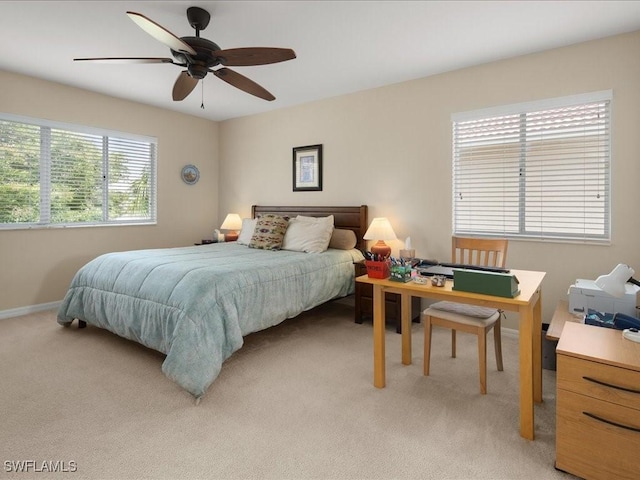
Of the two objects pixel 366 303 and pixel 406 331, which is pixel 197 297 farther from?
pixel 366 303

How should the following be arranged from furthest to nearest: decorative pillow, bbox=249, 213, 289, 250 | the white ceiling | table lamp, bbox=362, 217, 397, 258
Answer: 1. decorative pillow, bbox=249, 213, 289, 250
2. table lamp, bbox=362, 217, 397, 258
3. the white ceiling

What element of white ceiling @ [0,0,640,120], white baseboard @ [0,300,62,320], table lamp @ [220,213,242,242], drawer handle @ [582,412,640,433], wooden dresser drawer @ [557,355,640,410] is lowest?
white baseboard @ [0,300,62,320]

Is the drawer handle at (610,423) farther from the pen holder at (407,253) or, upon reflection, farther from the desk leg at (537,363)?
the pen holder at (407,253)

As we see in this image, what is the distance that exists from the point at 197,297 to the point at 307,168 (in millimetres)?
2749

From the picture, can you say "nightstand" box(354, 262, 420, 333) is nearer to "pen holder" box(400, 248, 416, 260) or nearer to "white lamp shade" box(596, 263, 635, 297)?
"pen holder" box(400, 248, 416, 260)

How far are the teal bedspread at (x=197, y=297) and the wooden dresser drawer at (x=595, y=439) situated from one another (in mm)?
1865

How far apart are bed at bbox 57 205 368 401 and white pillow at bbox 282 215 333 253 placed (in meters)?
0.11

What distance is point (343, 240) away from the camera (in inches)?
164

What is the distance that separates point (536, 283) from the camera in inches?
82.7

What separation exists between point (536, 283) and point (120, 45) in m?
3.56

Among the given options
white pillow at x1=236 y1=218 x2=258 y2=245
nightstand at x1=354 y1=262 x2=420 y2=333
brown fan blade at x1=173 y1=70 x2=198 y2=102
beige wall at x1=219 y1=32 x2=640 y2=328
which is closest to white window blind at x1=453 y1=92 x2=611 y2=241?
beige wall at x1=219 y1=32 x2=640 y2=328

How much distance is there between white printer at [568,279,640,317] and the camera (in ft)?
7.76

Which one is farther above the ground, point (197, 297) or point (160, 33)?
point (160, 33)

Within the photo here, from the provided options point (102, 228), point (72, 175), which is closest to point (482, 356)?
point (102, 228)
